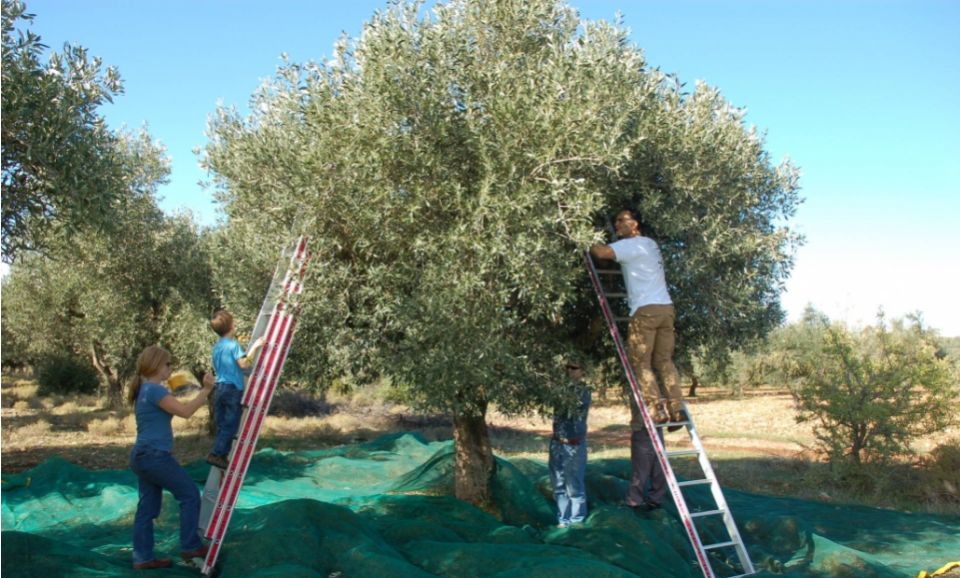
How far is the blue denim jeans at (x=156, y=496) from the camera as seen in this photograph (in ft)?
22.5

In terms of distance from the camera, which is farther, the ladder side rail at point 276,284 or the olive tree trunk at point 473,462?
the olive tree trunk at point 473,462

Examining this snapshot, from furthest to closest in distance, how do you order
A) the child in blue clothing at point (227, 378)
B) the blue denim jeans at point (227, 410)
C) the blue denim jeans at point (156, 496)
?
1. the child in blue clothing at point (227, 378)
2. the blue denim jeans at point (227, 410)
3. the blue denim jeans at point (156, 496)

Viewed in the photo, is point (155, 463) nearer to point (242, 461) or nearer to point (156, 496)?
point (156, 496)

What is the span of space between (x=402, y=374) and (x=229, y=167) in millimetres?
3532

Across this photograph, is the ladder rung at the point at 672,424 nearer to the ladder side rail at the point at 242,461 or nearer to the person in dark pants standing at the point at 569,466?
the person in dark pants standing at the point at 569,466

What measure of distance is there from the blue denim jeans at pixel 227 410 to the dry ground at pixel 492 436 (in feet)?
13.5

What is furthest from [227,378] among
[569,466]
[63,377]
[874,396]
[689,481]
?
[63,377]

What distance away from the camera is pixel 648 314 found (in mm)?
9039

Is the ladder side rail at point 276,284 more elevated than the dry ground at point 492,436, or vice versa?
the ladder side rail at point 276,284

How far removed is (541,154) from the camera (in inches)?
308

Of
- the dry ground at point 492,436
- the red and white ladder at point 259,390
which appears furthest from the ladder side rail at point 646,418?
the red and white ladder at point 259,390

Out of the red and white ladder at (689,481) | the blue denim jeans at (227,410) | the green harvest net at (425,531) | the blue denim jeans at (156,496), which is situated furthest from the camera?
the red and white ladder at (689,481)

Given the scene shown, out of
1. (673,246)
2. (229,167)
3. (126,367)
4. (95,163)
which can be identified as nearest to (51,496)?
(95,163)

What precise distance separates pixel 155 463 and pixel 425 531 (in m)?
3.13
